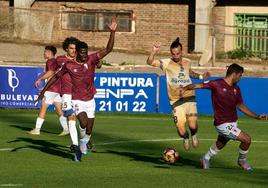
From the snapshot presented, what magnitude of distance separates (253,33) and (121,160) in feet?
86.0

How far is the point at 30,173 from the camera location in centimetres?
1577

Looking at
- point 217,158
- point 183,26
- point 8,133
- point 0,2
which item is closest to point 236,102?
point 217,158

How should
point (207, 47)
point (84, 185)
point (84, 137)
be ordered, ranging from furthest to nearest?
Result: point (207, 47), point (84, 137), point (84, 185)

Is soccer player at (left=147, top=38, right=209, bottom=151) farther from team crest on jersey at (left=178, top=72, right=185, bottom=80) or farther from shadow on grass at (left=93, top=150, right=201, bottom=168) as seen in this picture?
shadow on grass at (left=93, top=150, right=201, bottom=168)

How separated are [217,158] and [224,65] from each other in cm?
2109

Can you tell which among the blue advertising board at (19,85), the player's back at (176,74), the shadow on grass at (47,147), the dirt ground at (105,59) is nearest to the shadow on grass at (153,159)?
the shadow on grass at (47,147)

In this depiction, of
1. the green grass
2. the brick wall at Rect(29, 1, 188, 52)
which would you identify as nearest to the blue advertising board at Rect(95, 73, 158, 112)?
the green grass

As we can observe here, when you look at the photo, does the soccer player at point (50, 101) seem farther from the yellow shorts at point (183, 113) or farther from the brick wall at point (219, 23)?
the brick wall at point (219, 23)

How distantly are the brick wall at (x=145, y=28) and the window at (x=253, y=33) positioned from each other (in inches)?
102

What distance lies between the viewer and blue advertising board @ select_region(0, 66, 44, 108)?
3016 centimetres

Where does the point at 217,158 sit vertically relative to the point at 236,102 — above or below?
below

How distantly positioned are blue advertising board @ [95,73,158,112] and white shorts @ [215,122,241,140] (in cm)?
1374

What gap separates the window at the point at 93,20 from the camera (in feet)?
152

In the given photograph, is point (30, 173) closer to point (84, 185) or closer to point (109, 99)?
point (84, 185)
